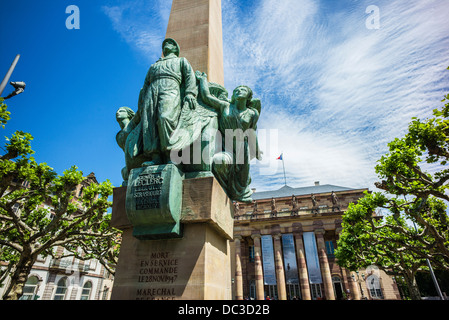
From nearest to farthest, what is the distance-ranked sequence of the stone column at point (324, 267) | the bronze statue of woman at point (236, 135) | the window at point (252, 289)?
the bronze statue of woman at point (236, 135) → the stone column at point (324, 267) → the window at point (252, 289)

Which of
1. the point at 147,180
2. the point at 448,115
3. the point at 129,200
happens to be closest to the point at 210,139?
the point at 147,180

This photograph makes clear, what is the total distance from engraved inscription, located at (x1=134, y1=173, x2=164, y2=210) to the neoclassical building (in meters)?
34.1

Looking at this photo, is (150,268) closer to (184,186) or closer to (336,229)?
(184,186)

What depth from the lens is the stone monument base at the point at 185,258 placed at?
2.86 metres

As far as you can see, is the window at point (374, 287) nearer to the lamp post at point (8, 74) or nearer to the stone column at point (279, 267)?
the stone column at point (279, 267)

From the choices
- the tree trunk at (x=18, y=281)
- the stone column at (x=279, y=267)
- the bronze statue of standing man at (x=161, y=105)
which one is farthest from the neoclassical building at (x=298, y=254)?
the bronze statue of standing man at (x=161, y=105)

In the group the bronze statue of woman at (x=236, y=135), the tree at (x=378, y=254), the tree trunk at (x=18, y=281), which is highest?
the tree at (x=378, y=254)

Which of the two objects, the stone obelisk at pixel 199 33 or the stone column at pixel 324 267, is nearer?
the stone obelisk at pixel 199 33

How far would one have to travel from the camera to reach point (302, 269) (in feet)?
112

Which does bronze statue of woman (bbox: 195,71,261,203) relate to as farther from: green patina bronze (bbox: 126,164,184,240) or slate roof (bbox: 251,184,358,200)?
slate roof (bbox: 251,184,358,200)

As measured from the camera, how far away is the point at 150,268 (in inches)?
120

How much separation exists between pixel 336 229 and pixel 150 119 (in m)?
38.4

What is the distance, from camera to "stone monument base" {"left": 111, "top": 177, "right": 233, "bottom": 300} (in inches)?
112
